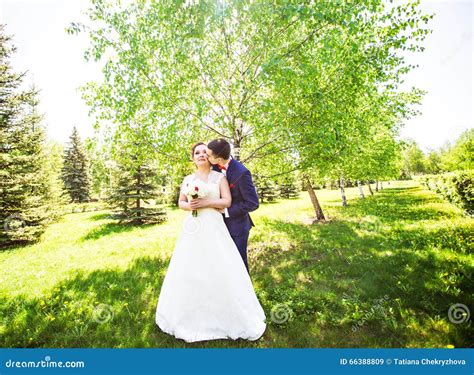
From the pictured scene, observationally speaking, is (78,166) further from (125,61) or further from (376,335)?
(376,335)

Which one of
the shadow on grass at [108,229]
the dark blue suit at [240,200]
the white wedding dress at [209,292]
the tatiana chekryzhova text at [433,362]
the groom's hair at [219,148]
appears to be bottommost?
the tatiana chekryzhova text at [433,362]

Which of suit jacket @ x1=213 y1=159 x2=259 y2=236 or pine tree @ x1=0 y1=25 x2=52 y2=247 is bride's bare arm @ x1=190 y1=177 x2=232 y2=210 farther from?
pine tree @ x1=0 y1=25 x2=52 y2=247

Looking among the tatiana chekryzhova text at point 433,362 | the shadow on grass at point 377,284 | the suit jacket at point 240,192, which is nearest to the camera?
the tatiana chekryzhova text at point 433,362

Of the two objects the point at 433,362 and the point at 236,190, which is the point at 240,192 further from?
the point at 433,362

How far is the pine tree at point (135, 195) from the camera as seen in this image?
15.2 meters

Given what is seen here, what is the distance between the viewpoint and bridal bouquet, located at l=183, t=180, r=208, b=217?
3879 millimetres

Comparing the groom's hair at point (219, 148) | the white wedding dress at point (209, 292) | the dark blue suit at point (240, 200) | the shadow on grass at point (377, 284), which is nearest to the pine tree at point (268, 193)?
the shadow on grass at point (377, 284)

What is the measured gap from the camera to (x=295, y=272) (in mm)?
6453

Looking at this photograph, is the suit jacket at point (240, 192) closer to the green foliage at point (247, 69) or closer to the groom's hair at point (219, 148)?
the groom's hair at point (219, 148)

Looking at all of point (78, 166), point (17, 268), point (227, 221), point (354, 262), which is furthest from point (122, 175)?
point (78, 166)

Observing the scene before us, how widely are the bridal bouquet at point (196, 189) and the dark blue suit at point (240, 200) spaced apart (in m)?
0.64

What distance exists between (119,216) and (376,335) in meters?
15.3

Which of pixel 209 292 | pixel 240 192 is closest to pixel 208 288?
pixel 209 292

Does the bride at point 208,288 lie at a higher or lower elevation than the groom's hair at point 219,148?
lower
